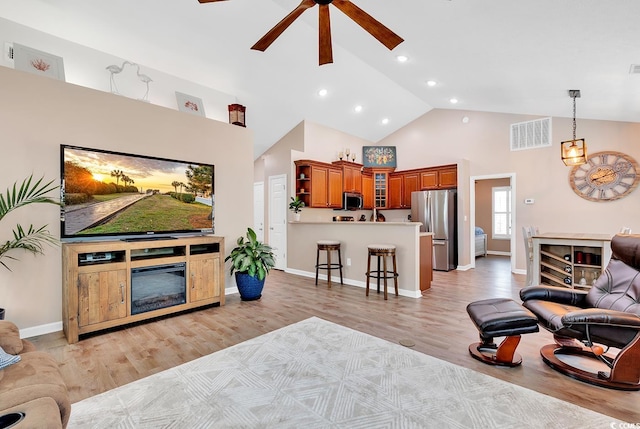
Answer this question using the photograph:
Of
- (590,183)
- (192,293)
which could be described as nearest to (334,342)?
(192,293)

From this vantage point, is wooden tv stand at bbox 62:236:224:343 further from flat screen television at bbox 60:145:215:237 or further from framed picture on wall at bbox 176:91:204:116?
framed picture on wall at bbox 176:91:204:116

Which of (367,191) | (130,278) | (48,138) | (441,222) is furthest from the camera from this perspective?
(367,191)

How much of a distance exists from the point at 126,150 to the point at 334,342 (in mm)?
3291

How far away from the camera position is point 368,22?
90.0 inches

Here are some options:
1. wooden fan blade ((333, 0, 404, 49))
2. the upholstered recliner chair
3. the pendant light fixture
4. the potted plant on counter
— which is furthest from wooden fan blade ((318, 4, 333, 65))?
the pendant light fixture

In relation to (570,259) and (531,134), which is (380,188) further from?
(570,259)

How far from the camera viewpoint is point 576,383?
6.88 feet

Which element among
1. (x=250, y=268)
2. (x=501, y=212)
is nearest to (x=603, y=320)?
(x=250, y=268)

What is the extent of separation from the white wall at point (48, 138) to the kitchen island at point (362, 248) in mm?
2845

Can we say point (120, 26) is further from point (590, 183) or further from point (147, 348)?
point (590, 183)

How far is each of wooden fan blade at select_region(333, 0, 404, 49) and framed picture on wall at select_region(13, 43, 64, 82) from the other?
3.16 metres

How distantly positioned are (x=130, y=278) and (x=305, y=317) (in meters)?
2.00

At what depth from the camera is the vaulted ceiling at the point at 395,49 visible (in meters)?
2.68

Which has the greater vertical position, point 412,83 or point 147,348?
point 412,83
